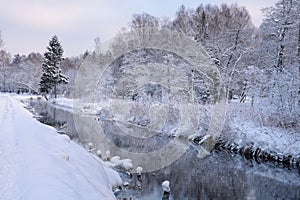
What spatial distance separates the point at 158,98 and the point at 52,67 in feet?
79.2

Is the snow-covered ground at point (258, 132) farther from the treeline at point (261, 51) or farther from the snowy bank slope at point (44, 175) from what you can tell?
the snowy bank slope at point (44, 175)

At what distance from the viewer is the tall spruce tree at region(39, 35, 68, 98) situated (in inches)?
1658

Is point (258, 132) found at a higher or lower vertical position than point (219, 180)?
higher

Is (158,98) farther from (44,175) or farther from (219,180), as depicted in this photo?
(44,175)

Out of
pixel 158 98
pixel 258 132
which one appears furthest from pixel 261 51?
pixel 158 98

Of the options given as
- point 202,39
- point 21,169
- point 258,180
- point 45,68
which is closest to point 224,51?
point 202,39

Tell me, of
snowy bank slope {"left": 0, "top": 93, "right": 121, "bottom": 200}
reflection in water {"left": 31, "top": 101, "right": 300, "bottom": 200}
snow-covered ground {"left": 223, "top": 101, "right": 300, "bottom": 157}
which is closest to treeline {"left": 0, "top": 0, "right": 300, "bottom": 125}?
snow-covered ground {"left": 223, "top": 101, "right": 300, "bottom": 157}

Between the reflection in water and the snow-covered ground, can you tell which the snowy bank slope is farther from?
the snow-covered ground

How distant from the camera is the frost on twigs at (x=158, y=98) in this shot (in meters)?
15.1

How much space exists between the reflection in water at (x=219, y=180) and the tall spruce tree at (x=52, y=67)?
3257cm

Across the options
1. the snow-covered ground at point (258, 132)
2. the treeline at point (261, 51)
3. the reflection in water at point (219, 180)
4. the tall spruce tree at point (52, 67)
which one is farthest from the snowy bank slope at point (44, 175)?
the tall spruce tree at point (52, 67)

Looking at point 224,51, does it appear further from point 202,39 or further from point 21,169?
point 21,169

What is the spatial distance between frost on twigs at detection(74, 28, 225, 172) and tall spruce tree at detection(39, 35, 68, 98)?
910 centimetres

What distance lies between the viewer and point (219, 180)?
967cm
